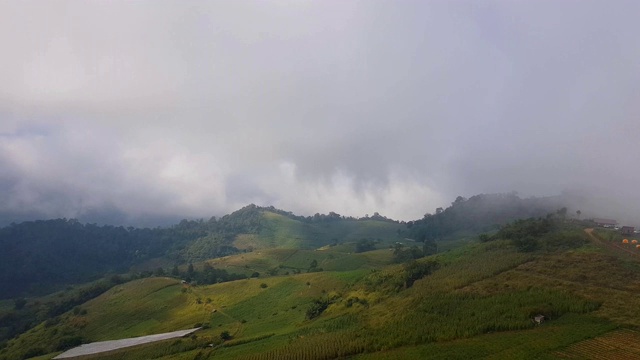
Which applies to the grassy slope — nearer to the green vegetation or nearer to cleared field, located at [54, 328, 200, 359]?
the green vegetation

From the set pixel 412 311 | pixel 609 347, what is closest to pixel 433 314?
pixel 412 311

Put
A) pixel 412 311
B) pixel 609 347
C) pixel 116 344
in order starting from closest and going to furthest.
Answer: pixel 609 347 < pixel 412 311 < pixel 116 344

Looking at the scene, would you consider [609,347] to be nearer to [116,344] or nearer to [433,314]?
[433,314]

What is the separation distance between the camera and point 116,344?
103 meters

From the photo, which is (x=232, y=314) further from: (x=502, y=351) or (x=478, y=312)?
(x=502, y=351)

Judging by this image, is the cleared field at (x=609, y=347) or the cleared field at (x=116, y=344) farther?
the cleared field at (x=116, y=344)

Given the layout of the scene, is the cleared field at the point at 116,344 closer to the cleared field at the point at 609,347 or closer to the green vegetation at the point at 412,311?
the green vegetation at the point at 412,311

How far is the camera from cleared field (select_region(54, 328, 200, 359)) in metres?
97.5

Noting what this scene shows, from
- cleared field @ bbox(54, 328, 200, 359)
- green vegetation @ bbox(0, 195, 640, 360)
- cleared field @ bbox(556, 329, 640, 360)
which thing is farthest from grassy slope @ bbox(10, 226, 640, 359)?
cleared field @ bbox(54, 328, 200, 359)

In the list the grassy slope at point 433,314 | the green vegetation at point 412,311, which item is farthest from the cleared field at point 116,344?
the grassy slope at point 433,314

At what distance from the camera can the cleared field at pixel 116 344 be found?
320 ft

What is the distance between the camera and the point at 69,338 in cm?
11675

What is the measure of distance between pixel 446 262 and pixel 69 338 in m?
→ 107

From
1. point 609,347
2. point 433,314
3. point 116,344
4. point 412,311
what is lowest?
point 609,347
